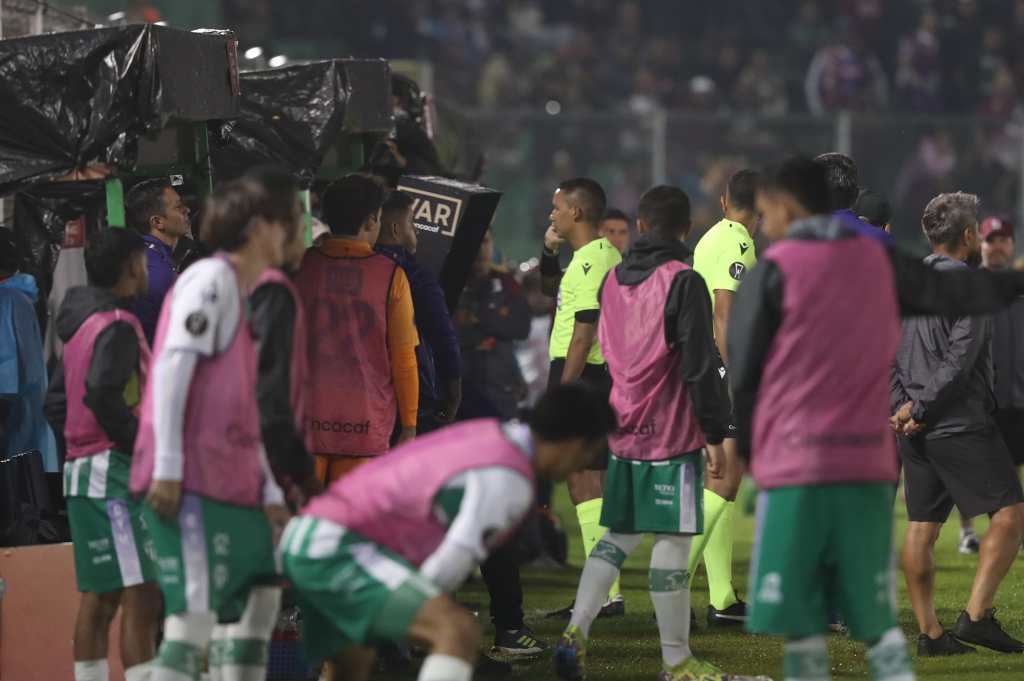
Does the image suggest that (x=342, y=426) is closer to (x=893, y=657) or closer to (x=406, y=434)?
(x=406, y=434)

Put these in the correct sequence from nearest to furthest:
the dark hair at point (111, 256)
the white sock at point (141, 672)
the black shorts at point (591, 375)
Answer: the white sock at point (141, 672) → the dark hair at point (111, 256) → the black shorts at point (591, 375)

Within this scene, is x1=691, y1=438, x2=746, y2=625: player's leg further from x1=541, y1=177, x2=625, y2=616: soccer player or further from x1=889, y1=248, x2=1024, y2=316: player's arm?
x1=889, y1=248, x2=1024, y2=316: player's arm

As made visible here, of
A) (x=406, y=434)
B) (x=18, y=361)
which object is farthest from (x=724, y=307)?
(x=18, y=361)

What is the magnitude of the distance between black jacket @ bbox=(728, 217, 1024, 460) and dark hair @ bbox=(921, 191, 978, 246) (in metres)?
2.30

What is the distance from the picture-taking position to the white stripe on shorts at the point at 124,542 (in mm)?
6000

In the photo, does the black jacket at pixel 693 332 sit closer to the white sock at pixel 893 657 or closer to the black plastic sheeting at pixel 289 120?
the white sock at pixel 893 657

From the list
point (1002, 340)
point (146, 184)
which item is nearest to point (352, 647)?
point (146, 184)

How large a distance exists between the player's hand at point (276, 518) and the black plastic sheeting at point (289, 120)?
12.5 feet

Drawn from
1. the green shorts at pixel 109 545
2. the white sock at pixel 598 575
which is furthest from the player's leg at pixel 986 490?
the green shorts at pixel 109 545

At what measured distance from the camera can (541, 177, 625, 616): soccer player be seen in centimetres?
873

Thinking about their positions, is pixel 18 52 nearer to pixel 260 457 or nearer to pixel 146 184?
pixel 146 184

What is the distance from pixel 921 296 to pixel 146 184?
360cm

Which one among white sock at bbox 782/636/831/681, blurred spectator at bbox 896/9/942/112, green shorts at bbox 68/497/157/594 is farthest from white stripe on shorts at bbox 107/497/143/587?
blurred spectator at bbox 896/9/942/112

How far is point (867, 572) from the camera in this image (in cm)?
507
